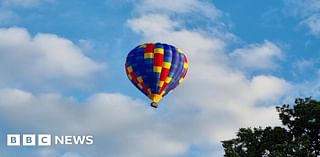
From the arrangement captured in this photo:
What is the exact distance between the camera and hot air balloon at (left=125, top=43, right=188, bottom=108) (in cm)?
5956

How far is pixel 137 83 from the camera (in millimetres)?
60438

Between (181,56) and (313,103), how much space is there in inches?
452

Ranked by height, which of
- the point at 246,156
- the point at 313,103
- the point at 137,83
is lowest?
the point at 246,156

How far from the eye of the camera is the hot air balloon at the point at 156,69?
195 feet

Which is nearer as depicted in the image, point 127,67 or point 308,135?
point 308,135

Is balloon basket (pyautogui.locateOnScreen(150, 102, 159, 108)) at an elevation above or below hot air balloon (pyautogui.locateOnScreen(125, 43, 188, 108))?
below

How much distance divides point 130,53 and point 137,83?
2.94 m

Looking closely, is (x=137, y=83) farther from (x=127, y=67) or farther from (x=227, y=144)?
(x=227, y=144)

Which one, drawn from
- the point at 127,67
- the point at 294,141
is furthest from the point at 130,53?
the point at 294,141

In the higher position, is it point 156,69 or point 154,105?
point 156,69

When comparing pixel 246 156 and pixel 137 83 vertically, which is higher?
pixel 137 83

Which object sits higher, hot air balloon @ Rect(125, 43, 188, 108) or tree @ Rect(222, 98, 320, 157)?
hot air balloon @ Rect(125, 43, 188, 108)

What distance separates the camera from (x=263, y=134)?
58.4 metres

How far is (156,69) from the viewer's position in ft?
196
